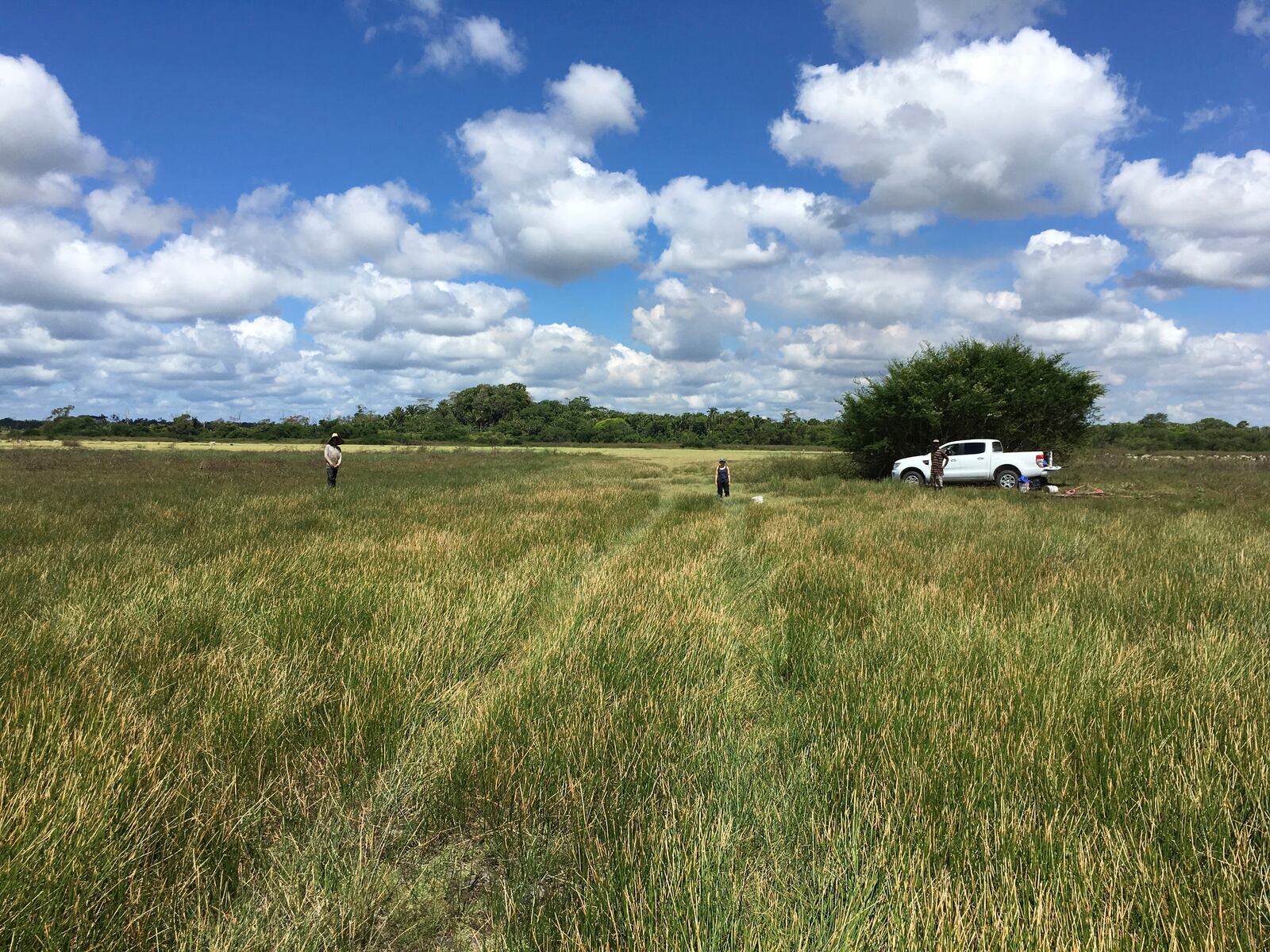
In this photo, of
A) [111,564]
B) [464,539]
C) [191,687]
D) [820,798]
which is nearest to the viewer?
[820,798]

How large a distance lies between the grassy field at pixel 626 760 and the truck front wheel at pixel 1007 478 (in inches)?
620

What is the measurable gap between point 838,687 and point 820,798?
1300mm

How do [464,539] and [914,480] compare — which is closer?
[464,539]

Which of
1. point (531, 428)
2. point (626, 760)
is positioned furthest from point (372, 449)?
point (626, 760)

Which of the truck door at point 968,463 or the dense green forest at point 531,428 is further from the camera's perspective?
the dense green forest at point 531,428

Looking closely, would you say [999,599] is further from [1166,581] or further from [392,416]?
[392,416]

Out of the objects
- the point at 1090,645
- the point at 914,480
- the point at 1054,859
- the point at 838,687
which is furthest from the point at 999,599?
the point at 914,480

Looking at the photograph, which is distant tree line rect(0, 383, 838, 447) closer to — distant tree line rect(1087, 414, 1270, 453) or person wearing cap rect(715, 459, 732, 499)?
distant tree line rect(1087, 414, 1270, 453)

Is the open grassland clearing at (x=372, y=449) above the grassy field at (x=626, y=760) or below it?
above

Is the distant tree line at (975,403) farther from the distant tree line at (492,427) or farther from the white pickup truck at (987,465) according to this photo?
the distant tree line at (492,427)

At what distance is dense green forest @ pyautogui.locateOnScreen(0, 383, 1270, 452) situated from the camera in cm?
7656

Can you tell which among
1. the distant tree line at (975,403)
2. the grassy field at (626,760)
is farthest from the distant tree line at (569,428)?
the grassy field at (626,760)

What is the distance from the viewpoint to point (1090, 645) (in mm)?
4328

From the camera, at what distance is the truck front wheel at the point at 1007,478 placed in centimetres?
2119
